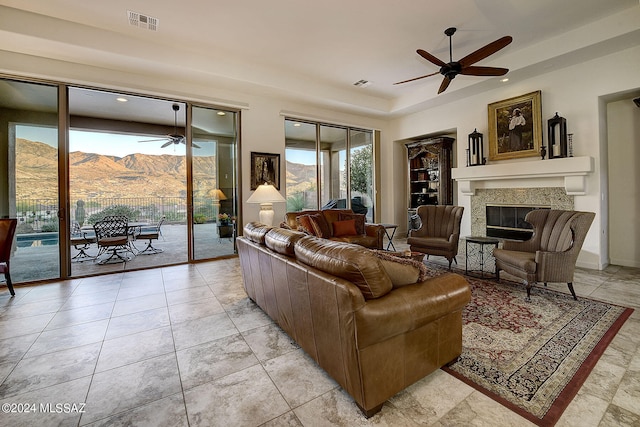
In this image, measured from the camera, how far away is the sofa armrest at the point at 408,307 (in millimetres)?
1334

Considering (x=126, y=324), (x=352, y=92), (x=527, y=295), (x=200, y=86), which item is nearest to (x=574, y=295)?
(x=527, y=295)

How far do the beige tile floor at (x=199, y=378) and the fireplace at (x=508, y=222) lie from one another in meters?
2.14

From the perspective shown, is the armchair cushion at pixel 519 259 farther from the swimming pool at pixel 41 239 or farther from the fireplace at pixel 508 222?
the swimming pool at pixel 41 239

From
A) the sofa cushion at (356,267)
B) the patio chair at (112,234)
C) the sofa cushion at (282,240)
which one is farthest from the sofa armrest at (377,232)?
the patio chair at (112,234)

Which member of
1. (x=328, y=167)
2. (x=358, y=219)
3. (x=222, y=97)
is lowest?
(x=358, y=219)

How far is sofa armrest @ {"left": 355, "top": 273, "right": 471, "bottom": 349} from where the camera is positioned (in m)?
1.33

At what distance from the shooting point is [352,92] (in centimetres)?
604

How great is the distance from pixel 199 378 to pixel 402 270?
57.8 inches

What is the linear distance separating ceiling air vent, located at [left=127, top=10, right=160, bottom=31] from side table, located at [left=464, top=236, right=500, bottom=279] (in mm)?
5010

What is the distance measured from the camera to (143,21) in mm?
3473

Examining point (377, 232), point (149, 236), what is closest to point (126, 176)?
point (149, 236)

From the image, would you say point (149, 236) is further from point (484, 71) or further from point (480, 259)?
point (484, 71)

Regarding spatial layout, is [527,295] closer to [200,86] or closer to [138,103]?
[200,86]

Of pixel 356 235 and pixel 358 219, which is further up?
pixel 358 219
